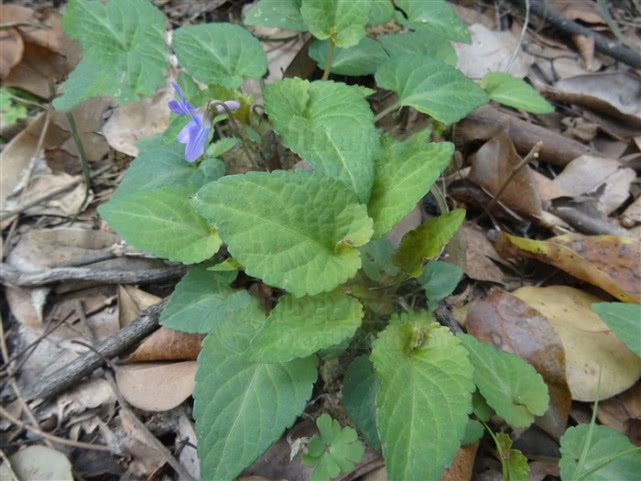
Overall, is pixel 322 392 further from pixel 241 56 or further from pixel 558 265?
pixel 241 56

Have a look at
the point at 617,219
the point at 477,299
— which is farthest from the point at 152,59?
the point at 617,219

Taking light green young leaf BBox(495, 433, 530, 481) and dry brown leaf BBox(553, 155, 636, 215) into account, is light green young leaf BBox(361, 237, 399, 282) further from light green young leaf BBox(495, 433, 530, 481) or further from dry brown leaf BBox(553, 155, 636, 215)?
dry brown leaf BBox(553, 155, 636, 215)

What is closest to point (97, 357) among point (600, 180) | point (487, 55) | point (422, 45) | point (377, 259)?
point (377, 259)

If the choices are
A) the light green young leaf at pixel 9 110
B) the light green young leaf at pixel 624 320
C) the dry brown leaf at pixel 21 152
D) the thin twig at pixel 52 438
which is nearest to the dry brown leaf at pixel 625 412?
the light green young leaf at pixel 624 320

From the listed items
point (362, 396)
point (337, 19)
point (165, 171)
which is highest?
point (337, 19)

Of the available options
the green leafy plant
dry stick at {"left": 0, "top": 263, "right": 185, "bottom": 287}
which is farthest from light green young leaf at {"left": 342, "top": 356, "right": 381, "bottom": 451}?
dry stick at {"left": 0, "top": 263, "right": 185, "bottom": 287}

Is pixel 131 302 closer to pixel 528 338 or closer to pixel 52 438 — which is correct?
pixel 52 438
